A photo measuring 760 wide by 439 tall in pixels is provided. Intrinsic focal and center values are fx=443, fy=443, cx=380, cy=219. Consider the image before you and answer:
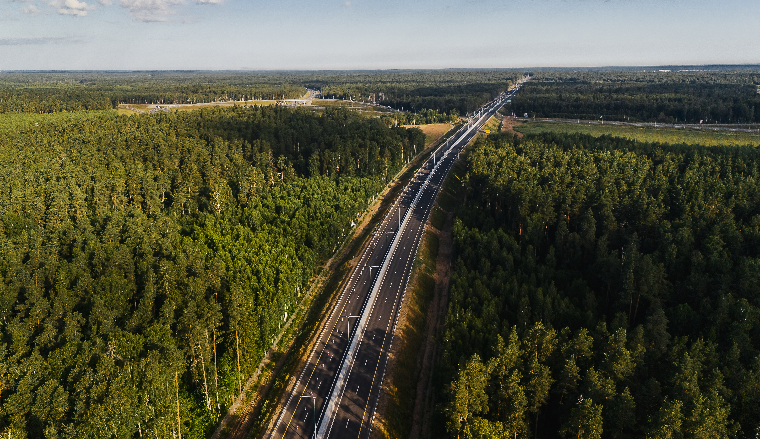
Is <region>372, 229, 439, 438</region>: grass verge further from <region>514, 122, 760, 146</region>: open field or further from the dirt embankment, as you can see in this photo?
<region>514, 122, 760, 146</region>: open field

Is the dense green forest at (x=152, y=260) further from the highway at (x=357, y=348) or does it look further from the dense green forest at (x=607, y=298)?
the dense green forest at (x=607, y=298)

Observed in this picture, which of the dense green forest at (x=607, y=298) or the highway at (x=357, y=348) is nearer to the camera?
the dense green forest at (x=607, y=298)

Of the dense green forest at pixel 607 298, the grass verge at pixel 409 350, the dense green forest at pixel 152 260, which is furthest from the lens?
the grass verge at pixel 409 350

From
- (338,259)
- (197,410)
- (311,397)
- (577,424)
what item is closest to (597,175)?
(338,259)

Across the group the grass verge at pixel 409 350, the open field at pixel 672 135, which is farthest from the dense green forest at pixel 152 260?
the open field at pixel 672 135

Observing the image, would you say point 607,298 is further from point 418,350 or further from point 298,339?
point 298,339

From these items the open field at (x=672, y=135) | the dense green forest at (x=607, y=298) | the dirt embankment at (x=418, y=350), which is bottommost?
the dirt embankment at (x=418, y=350)

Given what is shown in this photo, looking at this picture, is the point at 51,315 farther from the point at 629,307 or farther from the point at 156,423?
the point at 629,307
